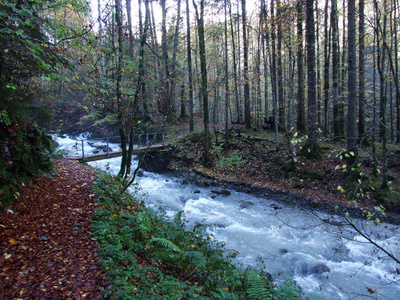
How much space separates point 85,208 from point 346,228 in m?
7.90

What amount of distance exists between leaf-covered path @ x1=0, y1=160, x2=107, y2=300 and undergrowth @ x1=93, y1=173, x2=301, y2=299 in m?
0.25

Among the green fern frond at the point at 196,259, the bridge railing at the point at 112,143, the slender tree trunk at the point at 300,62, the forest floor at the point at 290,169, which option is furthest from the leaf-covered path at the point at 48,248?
the slender tree trunk at the point at 300,62

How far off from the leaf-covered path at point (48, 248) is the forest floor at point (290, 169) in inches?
217

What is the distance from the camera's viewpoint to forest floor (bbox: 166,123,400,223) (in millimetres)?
8688

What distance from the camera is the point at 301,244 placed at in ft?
22.3

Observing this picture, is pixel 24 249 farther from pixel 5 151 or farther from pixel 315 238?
pixel 315 238

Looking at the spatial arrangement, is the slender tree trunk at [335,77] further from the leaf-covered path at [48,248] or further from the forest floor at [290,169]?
the leaf-covered path at [48,248]

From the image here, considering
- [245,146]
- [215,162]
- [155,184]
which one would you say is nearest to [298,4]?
[245,146]

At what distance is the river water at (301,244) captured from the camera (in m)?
5.17

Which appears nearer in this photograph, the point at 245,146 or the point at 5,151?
the point at 5,151

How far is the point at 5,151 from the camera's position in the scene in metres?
5.32

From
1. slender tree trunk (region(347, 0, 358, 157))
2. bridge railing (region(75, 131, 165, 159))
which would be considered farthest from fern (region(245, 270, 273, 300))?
bridge railing (region(75, 131, 165, 159))

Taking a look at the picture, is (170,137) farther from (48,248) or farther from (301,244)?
(48,248)

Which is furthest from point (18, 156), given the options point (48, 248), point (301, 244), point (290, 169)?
point (290, 169)
